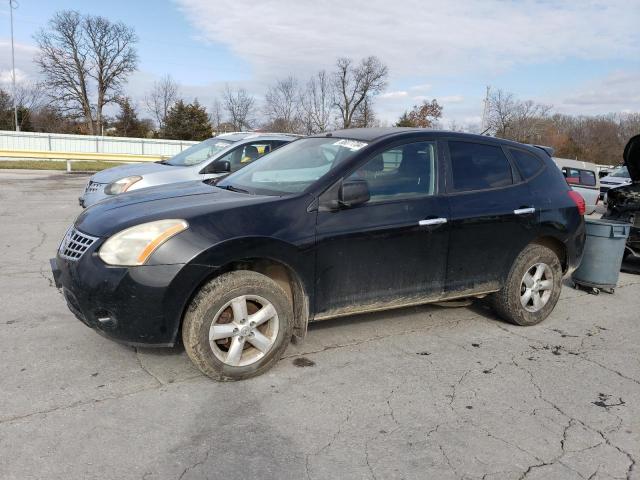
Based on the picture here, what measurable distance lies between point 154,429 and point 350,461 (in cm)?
112

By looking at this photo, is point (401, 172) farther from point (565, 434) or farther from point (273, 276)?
point (565, 434)

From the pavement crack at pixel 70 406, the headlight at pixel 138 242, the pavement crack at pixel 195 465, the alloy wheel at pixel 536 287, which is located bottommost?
the pavement crack at pixel 195 465

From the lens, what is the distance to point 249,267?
3.63 m

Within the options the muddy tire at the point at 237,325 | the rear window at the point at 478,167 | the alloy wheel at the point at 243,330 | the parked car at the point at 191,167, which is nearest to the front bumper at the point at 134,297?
the muddy tire at the point at 237,325

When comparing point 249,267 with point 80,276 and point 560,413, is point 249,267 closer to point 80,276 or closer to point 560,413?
point 80,276

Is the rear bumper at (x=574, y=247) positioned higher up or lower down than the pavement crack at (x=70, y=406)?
higher up

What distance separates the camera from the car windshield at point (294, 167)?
4000mm

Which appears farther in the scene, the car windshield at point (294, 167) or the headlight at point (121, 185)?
the headlight at point (121, 185)

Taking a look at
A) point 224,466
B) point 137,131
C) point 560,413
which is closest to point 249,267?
point 224,466

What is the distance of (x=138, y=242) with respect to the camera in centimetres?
330

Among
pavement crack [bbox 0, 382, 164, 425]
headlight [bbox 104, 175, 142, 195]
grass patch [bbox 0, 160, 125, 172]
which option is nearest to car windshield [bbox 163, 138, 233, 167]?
headlight [bbox 104, 175, 142, 195]

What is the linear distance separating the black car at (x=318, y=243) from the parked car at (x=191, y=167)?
3.34m

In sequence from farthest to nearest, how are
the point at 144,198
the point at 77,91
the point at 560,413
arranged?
the point at 77,91, the point at 144,198, the point at 560,413

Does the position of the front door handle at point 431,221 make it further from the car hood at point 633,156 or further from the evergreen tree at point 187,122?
the evergreen tree at point 187,122
